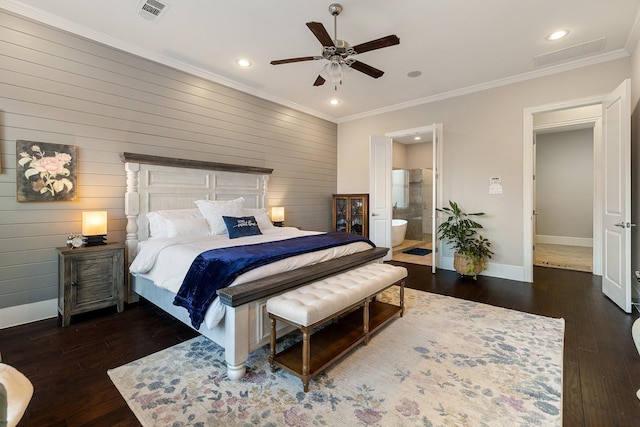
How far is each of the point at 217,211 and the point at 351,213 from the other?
2971 millimetres

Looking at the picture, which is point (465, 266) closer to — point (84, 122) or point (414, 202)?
point (414, 202)

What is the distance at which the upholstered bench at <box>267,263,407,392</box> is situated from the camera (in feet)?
6.12

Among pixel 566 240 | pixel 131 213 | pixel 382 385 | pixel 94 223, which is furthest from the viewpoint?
pixel 566 240

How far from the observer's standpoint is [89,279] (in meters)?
2.85

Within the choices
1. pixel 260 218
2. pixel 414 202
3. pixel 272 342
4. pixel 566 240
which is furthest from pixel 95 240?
pixel 566 240

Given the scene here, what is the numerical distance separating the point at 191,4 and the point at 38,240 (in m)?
2.79

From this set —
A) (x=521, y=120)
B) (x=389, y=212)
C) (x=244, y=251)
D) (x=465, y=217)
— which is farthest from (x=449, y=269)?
(x=244, y=251)

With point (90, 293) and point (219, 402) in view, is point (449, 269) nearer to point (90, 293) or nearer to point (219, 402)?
point (219, 402)

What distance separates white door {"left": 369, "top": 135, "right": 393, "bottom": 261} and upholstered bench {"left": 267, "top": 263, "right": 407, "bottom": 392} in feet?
8.48

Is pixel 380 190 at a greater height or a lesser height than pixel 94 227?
greater

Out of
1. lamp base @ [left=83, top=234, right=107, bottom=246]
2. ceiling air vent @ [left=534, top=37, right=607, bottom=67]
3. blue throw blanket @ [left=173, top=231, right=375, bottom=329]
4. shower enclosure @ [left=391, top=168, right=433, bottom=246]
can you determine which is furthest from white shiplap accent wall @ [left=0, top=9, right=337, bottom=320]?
shower enclosure @ [left=391, top=168, right=433, bottom=246]

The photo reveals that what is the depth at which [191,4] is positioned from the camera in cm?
274

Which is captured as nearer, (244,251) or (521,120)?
(244,251)

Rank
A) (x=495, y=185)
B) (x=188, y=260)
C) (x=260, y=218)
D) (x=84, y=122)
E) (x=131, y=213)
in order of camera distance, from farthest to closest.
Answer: (x=495, y=185)
(x=260, y=218)
(x=131, y=213)
(x=84, y=122)
(x=188, y=260)
